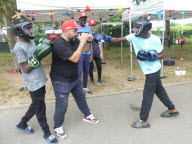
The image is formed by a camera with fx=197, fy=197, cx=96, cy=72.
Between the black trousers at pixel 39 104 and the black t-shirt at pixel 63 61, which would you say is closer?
the black t-shirt at pixel 63 61

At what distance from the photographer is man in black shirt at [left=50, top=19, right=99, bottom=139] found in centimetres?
273

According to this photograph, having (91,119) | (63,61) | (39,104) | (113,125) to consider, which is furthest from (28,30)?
(113,125)

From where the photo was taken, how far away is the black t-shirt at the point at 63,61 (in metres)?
2.72

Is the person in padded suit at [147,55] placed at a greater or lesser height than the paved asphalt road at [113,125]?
greater

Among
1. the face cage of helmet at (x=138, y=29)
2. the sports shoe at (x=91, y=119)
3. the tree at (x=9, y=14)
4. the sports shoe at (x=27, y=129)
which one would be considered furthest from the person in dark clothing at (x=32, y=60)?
the tree at (x=9, y=14)

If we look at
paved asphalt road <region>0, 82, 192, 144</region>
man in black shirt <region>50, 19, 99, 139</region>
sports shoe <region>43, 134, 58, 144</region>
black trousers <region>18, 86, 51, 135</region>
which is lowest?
paved asphalt road <region>0, 82, 192, 144</region>

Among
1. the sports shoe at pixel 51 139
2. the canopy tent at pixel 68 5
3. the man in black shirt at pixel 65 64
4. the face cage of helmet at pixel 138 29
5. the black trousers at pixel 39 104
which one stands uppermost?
the canopy tent at pixel 68 5

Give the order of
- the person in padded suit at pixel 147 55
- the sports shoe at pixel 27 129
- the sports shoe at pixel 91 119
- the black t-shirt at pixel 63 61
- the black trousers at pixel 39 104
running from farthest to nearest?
the sports shoe at pixel 91 119 → the sports shoe at pixel 27 129 → the person in padded suit at pixel 147 55 → the black trousers at pixel 39 104 → the black t-shirt at pixel 63 61

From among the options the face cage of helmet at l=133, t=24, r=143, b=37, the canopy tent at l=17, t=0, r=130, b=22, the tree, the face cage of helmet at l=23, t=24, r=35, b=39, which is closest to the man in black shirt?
the face cage of helmet at l=23, t=24, r=35, b=39

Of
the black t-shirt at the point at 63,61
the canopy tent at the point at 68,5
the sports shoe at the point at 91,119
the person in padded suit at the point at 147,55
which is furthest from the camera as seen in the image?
the canopy tent at the point at 68,5

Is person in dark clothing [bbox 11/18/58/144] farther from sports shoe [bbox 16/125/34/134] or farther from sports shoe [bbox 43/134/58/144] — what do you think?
sports shoe [bbox 16/125/34/134]

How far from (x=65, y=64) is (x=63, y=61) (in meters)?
0.06

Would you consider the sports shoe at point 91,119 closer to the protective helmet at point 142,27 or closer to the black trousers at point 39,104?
the black trousers at point 39,104

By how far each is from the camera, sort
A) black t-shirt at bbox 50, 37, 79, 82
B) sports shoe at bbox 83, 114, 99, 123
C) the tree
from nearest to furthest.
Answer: black t-shirt at bbox 50, 37, 79, 82, sports shoe at bbox 83, 114, 99, 123, the tree
